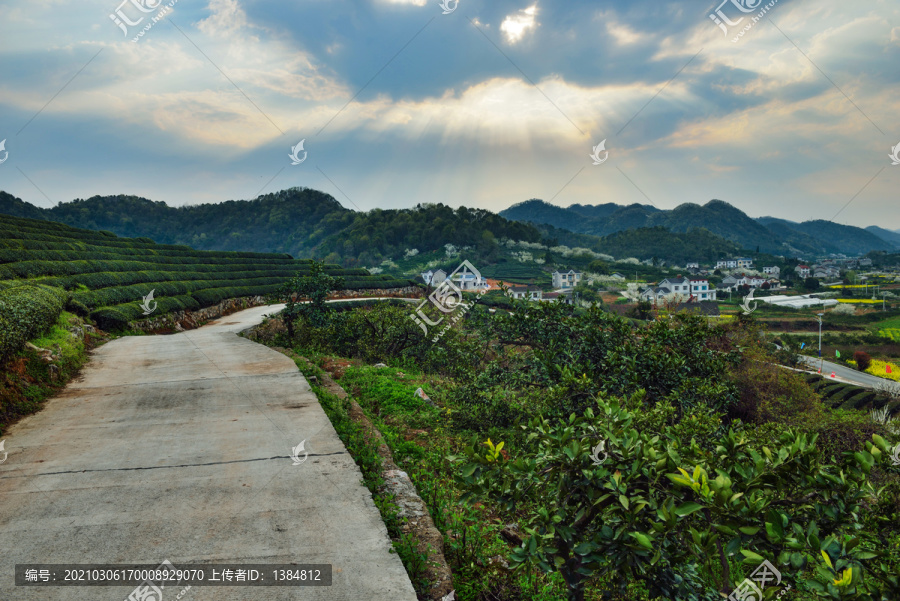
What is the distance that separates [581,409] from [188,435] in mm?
4814

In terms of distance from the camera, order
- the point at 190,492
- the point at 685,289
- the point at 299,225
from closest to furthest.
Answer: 1. the point at 190,492
2. the point at 685,289
3. the point at 299,225

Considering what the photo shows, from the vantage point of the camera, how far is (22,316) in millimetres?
7598

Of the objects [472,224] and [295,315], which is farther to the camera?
[472,224]

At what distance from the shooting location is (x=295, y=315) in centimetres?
1407

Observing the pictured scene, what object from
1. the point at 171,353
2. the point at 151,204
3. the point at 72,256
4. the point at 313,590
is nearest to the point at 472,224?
the point at 151,204

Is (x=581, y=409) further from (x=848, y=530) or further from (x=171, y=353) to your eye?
(x=171, y=353)

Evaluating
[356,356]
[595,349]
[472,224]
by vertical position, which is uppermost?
[472,224]

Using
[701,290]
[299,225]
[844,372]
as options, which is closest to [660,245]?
[701,290]

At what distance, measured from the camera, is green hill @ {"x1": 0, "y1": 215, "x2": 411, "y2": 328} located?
1420cm

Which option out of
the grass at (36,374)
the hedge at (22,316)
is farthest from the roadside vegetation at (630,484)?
the hedge at (22,316)

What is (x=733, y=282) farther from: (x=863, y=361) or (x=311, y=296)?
(x=311, y=296)

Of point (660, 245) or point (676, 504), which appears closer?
point (676, 504)

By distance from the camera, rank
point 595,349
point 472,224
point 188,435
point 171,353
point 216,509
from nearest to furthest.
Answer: point 216,509 → point 188,435 → point 595,349 → point 171,353 → point 472,224

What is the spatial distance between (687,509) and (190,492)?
3810 mm
